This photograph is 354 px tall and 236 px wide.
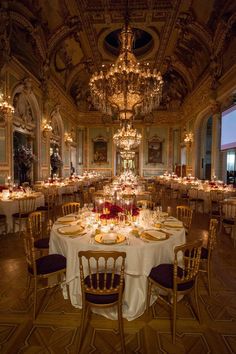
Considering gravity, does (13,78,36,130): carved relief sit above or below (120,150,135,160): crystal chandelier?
above

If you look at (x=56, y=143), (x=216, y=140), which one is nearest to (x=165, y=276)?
(x=216, y=140)

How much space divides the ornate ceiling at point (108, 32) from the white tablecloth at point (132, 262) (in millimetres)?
7560

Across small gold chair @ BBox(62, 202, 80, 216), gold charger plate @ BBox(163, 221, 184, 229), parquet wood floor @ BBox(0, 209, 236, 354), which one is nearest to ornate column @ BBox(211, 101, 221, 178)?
small gold chair @ BBox(62, 202, 80, 216)

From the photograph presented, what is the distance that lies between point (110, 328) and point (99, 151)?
18388mm

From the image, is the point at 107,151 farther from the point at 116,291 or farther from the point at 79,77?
the point at 116,291

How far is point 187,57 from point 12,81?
32.7 ft

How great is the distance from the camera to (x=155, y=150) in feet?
65.4

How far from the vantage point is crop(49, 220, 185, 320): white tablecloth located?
2564mm

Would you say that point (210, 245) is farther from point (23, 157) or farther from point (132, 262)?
point (23, 157)

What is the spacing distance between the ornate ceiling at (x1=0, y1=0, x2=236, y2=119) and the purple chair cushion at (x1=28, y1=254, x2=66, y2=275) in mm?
7381

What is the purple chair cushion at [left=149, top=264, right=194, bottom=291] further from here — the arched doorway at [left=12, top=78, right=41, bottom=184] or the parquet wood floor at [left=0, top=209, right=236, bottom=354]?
the arched doorway at [left=12, top=78, right=41, bottom=184]

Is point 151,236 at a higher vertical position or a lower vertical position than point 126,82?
lower

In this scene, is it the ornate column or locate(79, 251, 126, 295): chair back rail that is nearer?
locate(79, 251, 126, 295): chair back rail

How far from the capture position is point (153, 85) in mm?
6738
